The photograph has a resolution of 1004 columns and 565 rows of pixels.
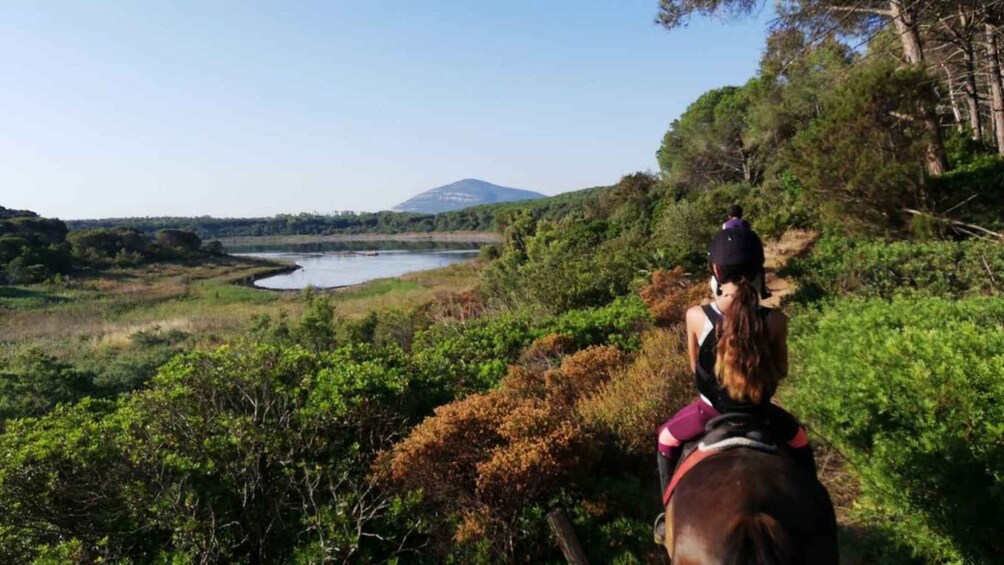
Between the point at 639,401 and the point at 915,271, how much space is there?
6.08 m

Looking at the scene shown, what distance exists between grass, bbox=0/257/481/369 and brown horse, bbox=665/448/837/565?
729 inches

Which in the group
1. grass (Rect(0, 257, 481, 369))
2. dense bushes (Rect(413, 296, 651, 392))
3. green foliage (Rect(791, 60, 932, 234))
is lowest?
grass (Rect(0, 257, 481, 369))

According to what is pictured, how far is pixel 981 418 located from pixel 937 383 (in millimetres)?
301

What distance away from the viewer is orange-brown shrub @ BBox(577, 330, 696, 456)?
5164mm

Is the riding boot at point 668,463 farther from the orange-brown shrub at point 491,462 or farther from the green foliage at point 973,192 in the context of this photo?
the green foliage at point 973,192

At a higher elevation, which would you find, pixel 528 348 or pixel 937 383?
pixel 937 383

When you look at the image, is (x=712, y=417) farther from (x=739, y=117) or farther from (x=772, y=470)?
(x=739, y=117)

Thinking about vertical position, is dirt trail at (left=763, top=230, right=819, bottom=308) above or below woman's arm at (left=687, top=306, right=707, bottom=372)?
below

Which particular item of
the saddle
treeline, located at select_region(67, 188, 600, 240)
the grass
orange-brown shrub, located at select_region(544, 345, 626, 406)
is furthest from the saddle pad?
treeline, located at select_region(67, 188, 600, 240)

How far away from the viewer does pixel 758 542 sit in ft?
6.84

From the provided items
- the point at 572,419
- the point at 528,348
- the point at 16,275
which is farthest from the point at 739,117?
the point at 16,275

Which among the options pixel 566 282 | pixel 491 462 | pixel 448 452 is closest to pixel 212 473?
pixel 448 452

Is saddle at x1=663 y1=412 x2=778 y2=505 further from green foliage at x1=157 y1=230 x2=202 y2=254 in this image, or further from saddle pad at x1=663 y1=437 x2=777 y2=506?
green foliage at x1=157 y1=230 x2=202 y2=254

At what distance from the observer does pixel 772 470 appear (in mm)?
2363
